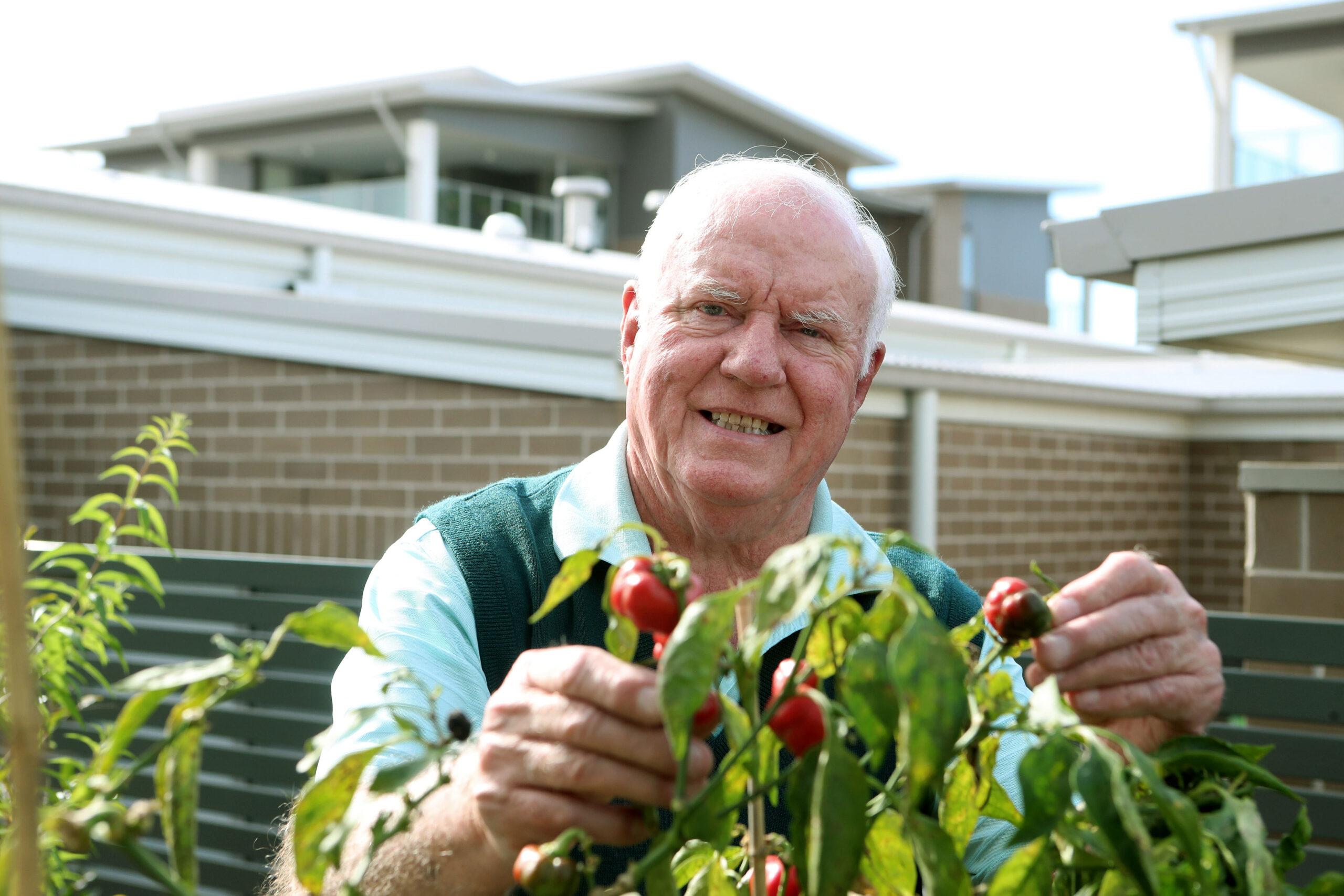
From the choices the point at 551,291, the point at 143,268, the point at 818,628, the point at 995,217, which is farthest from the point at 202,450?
the point at 995,217

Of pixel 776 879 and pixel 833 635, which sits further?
pixel 776 879

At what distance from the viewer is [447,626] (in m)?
1.82

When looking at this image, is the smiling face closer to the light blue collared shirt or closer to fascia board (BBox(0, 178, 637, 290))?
the light blue collared shirt

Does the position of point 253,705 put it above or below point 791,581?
below

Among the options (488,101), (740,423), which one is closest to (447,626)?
(740,423)

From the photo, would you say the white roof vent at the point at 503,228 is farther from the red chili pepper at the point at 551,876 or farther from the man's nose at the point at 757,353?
the red chili pepper at the point at 551,876

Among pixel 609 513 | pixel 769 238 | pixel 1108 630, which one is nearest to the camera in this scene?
pixel 1108 630

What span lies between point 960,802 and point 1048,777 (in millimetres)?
194

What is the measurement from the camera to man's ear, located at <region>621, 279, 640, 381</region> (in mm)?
2191

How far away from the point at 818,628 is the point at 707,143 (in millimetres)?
19317

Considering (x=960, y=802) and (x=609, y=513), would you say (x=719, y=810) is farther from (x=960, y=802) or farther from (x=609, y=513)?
(x=609, y=513)

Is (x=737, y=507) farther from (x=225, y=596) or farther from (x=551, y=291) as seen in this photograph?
(x=551, y=291)

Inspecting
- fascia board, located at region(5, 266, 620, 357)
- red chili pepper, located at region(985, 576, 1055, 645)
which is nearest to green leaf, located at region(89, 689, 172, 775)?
red chili pepper, located at region(985, 576, 1055, 645)

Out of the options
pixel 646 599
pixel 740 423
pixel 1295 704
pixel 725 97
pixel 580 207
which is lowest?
pixel 1295 704
